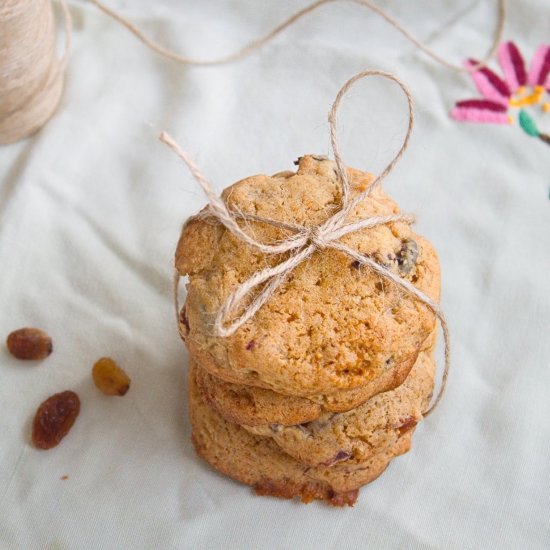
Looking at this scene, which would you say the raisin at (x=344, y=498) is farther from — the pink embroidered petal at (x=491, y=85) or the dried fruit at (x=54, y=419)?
the pink embroidered petal at (x=491, y=85)

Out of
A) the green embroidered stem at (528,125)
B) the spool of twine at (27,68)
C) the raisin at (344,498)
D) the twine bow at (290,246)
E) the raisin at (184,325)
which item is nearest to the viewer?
the twine bow at (290,246)

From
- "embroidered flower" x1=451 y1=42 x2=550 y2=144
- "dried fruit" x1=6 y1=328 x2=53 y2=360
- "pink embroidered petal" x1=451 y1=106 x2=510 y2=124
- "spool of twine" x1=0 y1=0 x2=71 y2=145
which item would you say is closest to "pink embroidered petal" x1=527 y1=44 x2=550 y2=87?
"embroidered flower" x1=451 y1=42 x2=550 y2=144

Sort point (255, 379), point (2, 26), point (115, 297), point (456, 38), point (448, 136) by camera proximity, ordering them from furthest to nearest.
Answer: point (456, 38) < point (448, 136) < point (115, 297) < point (2, 26) < point (255, 379)

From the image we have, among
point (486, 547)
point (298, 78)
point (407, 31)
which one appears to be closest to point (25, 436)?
point (486, 547)

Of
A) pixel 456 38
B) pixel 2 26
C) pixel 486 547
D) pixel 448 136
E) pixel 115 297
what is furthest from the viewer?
pixel 456 38

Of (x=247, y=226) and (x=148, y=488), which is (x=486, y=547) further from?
(x=247, y=226)

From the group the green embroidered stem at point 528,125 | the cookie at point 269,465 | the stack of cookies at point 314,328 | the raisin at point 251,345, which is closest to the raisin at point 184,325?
the stack of cookies at point 314,328
